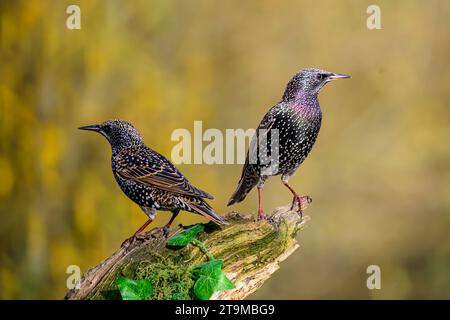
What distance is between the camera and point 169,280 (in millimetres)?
5621

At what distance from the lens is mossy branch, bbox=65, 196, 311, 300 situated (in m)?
5.62

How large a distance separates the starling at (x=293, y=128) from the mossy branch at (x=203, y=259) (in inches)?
8.5

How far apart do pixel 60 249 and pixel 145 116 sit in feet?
6.26

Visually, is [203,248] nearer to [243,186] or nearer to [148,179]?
[148,179]

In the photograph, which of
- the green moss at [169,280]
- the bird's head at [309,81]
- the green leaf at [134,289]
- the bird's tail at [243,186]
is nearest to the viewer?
the green leaf at [134,289]

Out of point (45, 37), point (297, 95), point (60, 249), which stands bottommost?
point (60, 249)

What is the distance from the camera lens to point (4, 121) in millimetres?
9562

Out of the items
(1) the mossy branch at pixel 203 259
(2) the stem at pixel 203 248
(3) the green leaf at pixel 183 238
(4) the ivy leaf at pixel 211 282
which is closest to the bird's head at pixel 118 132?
(1) the mossy branch at pixel 203 259

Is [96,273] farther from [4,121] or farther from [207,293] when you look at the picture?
[4,121]

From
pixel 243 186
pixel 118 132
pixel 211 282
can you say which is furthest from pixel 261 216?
pixel 118 132

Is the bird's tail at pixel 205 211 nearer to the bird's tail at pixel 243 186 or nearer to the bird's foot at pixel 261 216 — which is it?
the bird's foot at pixel 261 216

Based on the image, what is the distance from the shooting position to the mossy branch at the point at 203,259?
5.62 metres
